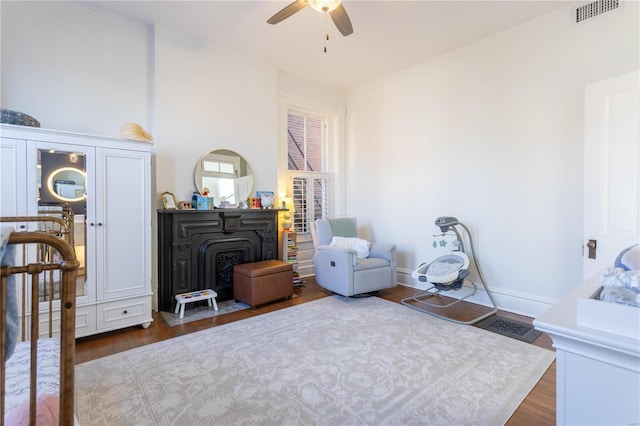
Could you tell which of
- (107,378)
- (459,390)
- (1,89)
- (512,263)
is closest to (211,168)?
(1,89)

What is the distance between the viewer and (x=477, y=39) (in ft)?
11.8

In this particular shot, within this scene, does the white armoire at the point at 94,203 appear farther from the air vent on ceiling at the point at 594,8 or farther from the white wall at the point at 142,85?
the air vent on ceiling at the point at 594,8

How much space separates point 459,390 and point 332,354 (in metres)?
0.91

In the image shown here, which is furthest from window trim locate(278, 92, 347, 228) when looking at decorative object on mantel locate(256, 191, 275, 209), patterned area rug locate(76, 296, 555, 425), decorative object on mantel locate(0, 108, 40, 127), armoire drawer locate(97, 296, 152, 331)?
decorative object on mantel locate(0, 108, 40, 127)

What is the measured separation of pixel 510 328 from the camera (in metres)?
2.91

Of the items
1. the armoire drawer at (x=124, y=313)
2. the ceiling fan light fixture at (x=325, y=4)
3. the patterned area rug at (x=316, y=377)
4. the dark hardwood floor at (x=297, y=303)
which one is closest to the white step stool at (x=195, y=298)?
the dark hardwood floor at (x=297, y=303)

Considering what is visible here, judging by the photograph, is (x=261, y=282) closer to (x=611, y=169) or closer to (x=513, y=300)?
(x=513, y=300)

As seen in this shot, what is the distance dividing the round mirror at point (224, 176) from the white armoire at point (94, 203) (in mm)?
850

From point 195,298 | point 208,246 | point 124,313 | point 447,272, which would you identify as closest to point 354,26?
point 447,272

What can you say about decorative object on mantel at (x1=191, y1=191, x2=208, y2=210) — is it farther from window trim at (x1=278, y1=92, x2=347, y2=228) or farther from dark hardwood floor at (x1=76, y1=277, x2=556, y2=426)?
window trim at (x1=278, y1=92, x2=347, y2=228)

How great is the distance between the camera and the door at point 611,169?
7.50ft

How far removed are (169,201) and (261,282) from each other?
4.50 ft

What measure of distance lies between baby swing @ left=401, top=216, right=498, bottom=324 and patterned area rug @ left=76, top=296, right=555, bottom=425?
419mm

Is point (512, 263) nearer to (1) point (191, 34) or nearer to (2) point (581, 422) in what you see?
(2) point (581, 422)
